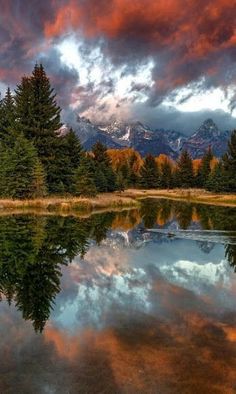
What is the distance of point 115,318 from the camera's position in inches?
397

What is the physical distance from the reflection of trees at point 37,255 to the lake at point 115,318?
2.0 inches

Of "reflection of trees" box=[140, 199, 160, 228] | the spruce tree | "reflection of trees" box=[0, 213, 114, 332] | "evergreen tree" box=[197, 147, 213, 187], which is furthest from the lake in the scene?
"evergreen tree" box=[197, 147, 213, 187]

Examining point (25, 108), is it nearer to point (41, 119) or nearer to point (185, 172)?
point (41, 119)

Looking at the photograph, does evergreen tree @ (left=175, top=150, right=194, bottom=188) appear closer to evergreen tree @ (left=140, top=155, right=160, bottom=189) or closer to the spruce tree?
evergreen tree @ (left=140, top=155, right=160, bottom=189)

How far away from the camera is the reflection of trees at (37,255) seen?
37.9 ft

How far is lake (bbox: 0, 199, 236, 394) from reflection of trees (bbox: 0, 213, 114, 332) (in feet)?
0.17

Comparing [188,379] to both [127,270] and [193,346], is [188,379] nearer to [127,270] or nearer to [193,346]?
[193,346]

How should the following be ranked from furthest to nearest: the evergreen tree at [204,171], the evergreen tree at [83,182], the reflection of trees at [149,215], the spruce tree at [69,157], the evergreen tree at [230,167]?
1. the evergreen tree at [204,171]
2. the evergreen tree at [230,167]
3. the spruce tree at [69,157]
4. the evergreen tree at [83,182]
5. the reflection of trees at [149,215]

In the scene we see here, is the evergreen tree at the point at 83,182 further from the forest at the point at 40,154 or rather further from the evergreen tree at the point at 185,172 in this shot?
the evergreen tree at the point at 185,172

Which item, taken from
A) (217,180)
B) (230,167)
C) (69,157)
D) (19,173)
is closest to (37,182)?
(19,173)

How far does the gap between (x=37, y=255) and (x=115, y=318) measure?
8.58 meters

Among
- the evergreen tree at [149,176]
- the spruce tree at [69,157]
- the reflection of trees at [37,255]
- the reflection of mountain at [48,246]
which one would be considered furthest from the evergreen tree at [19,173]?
the evergreen tree at [149,176]

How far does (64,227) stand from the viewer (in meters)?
28.1

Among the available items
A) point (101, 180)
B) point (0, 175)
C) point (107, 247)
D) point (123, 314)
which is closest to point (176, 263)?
point (107, 247)
